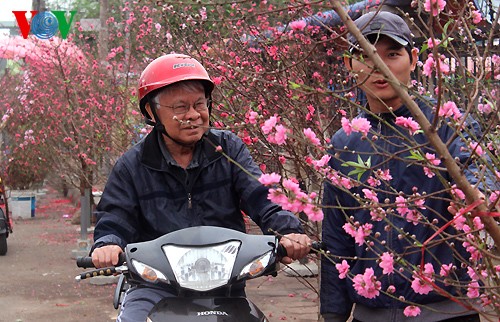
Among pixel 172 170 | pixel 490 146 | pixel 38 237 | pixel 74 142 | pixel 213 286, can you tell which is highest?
pixel 490 146

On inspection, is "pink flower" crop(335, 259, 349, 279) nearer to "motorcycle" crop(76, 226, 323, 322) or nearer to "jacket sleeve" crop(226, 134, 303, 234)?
"motorcycle" crop(76, 226, 323, 322)

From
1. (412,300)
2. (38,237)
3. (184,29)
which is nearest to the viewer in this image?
(412,300)

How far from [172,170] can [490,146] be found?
1422 millimetres

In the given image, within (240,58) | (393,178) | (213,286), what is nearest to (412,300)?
(393,178)

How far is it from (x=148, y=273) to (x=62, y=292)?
7220 millimetres

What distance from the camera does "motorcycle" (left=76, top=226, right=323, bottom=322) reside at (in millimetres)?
3186

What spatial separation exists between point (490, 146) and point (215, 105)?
11.8ft

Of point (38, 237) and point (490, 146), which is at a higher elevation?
point (490, 146)

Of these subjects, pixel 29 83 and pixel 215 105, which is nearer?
pixel 215 105

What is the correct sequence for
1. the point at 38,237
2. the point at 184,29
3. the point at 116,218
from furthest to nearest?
the point at 38,237
the point at 184,29
the point at 116,218

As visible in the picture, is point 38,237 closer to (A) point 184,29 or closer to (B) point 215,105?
(A) point 184,29

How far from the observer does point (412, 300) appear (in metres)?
3.19

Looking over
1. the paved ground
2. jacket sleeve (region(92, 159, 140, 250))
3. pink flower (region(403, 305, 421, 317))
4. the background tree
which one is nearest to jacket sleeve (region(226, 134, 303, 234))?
the background tree

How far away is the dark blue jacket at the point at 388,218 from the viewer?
3178 mm
